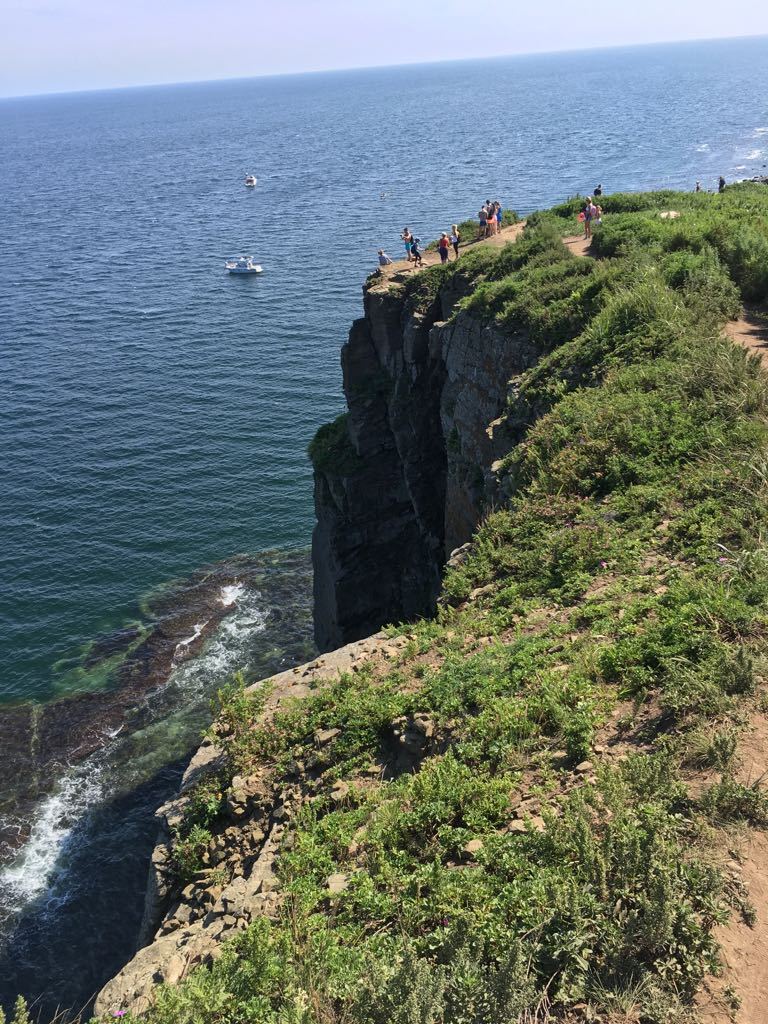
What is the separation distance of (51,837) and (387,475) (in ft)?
61.6

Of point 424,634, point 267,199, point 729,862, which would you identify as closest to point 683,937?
point 729,862

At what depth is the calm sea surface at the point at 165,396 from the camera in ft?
94.4

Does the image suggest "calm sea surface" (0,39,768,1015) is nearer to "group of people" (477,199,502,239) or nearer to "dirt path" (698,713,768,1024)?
"group of people" (477,199,502,239)

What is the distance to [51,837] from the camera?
26766 mm

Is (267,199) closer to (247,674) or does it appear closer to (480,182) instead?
(480,182)

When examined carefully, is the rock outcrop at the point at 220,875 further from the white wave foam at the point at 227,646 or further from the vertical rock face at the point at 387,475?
the white wave foam at the point at 227,646

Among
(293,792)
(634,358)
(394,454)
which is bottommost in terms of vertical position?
(394,454)

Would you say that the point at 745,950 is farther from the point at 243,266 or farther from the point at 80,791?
the point at 243,266

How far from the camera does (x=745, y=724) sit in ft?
27.0

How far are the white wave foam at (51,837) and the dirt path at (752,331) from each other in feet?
87.1

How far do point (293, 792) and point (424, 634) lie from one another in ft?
12.8

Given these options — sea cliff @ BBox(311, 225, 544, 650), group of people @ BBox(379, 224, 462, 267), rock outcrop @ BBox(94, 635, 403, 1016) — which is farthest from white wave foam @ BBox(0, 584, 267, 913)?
group of people @ BBox(379, 224, 462, 267)

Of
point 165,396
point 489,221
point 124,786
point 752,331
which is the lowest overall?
point 124,786

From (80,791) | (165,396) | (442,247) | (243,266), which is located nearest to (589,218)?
(442,247)
